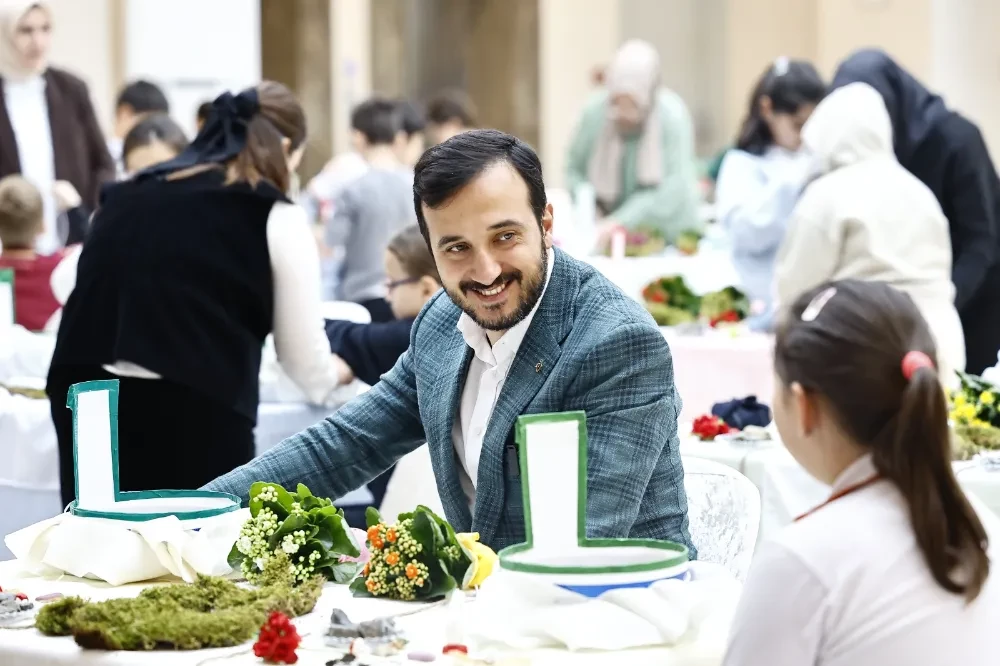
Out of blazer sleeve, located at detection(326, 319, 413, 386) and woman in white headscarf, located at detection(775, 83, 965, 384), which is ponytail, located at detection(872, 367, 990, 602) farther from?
woman in white headscarf, located at detection(775, 83, 965, 384)

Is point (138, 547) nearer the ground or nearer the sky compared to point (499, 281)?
nearer the ground

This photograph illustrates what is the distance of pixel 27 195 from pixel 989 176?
3.47 meters

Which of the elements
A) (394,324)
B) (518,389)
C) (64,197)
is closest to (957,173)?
(394,324)

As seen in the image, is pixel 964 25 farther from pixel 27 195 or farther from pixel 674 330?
pixel 27 195

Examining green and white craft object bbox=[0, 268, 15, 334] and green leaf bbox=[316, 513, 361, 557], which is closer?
green leaf bbox=[316, 513, 361, 557]

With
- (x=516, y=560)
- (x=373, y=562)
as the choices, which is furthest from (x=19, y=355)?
(x=516, y=560)

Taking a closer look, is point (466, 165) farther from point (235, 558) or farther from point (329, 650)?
point (329, 650)

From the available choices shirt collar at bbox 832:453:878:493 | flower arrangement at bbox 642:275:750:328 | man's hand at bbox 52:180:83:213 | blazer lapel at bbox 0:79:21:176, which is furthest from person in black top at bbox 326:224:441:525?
blazer lapel at bbox 0:79:21:176

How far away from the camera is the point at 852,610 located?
163 cm

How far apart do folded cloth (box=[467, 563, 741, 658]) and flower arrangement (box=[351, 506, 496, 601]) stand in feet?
0.73

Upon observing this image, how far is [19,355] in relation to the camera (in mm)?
4668

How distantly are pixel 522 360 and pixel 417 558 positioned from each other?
42cm

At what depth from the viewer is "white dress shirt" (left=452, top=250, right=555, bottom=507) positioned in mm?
2400

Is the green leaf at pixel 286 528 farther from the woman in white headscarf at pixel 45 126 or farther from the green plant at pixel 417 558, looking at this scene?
the woman in white headscarf at pixel 45 126
